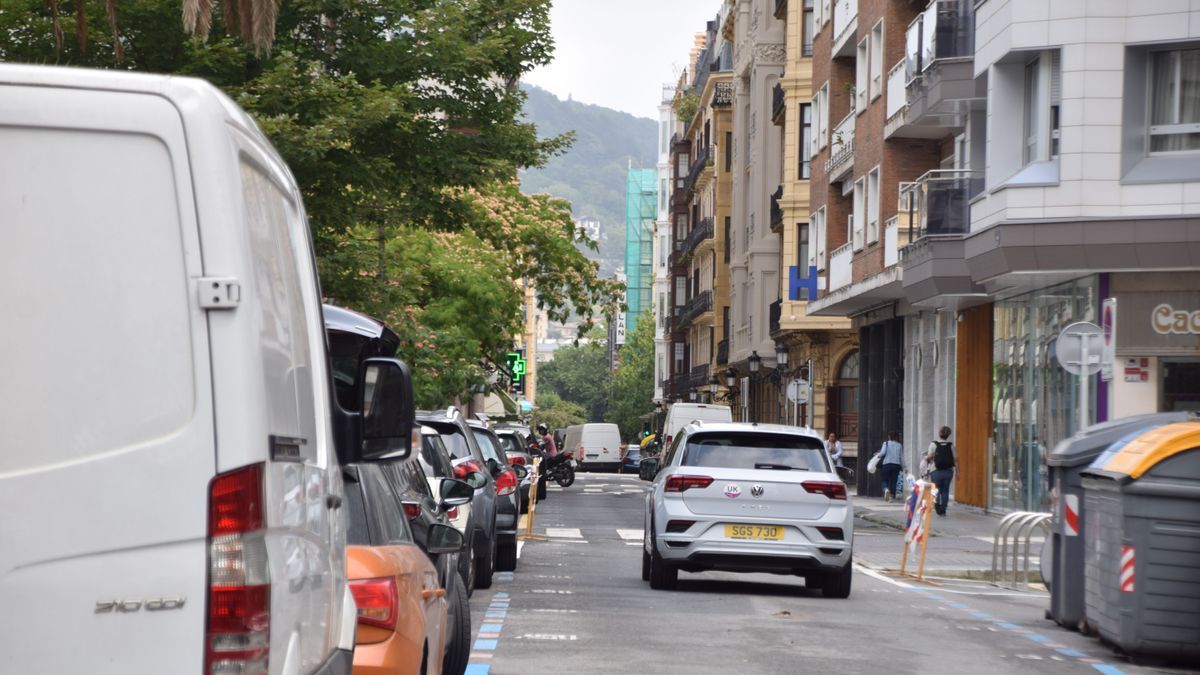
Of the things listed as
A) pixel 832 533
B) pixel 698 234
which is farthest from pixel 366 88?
pixel 698 234

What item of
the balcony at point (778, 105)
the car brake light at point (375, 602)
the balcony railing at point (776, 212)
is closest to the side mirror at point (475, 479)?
the car brake light at point (375, 602)

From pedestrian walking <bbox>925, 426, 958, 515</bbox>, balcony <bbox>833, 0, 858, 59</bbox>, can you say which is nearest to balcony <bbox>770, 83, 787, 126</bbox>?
balcony <bbox>833, 0, 858, 59</bbox>

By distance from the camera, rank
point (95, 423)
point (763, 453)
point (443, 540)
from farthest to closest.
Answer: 1. point (763, 453)
2. point (443, 540)
3. point (95, 423)

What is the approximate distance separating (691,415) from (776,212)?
8.01m

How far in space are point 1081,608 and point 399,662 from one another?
925 cm

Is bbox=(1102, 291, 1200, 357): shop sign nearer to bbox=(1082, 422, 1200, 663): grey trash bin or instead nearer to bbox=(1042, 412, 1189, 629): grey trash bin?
bbox=(1042, 412, 1189, 629): grey trash bin

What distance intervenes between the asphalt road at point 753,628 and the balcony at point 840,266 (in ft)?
78.9

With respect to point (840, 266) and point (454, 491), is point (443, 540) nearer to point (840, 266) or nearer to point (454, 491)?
point (454, 491)

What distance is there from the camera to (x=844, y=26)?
47.5m

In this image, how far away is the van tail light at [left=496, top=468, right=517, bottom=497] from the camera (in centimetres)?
2031

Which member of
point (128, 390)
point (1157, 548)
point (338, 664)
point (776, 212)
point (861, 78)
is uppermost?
point (861, 78)

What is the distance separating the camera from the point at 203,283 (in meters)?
4.11

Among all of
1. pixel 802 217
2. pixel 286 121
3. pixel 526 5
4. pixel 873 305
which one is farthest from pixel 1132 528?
pixel 802 217

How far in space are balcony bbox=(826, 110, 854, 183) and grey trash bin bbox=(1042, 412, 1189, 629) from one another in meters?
30.8
